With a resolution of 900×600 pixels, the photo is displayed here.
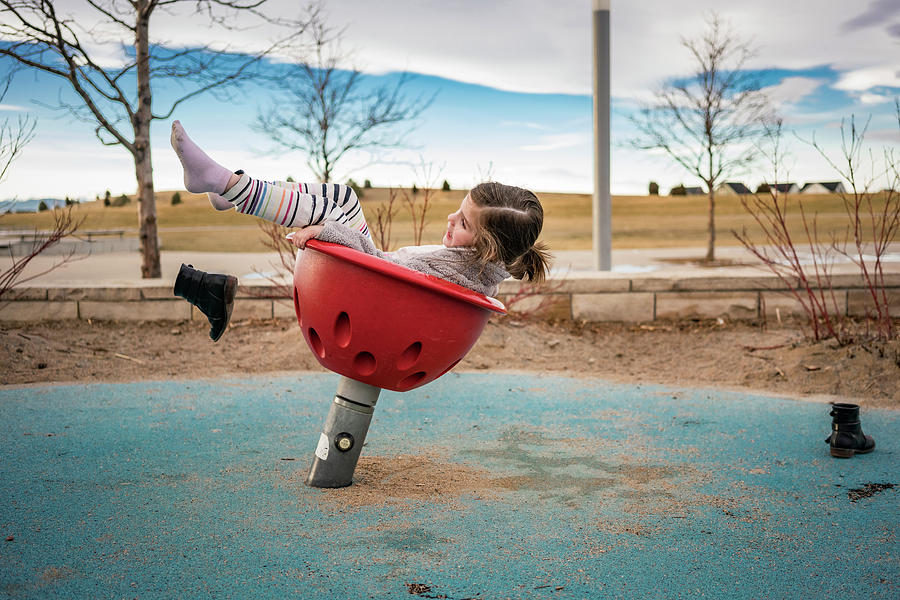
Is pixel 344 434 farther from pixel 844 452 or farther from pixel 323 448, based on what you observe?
pixel 844 452

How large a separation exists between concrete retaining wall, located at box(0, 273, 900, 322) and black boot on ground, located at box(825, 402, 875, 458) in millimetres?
3663

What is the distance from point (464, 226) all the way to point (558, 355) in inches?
148

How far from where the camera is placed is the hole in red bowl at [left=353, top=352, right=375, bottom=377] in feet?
10.1

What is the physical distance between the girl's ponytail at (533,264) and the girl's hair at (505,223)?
4cm

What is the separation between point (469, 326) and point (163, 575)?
1392 mm

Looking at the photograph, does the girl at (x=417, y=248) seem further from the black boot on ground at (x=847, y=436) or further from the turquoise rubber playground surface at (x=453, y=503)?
the black boot on ground at (x=847, y=436)

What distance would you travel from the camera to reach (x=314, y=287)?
116 inches

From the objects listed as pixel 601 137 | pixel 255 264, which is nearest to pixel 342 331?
pixel 601 137

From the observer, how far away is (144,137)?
897cm

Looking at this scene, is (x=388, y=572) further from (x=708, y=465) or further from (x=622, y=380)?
(x=622, y=380)

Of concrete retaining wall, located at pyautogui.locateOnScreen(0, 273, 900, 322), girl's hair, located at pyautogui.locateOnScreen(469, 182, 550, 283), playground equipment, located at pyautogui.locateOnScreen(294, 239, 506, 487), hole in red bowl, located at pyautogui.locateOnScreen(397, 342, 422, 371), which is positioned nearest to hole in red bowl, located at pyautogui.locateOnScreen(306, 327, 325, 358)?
playground equipment, located at pyautogui.locateOnScreen(294, 239, 506, 487)

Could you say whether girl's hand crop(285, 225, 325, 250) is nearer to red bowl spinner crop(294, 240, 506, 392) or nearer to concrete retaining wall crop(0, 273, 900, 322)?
red bowl spinner crop(294, 240, 506, 392)

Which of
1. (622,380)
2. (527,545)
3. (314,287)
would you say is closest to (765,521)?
(527,545)

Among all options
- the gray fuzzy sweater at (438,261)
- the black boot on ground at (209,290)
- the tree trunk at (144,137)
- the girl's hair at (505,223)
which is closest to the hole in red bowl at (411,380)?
the gray fuzzy sweater at (438,261)
